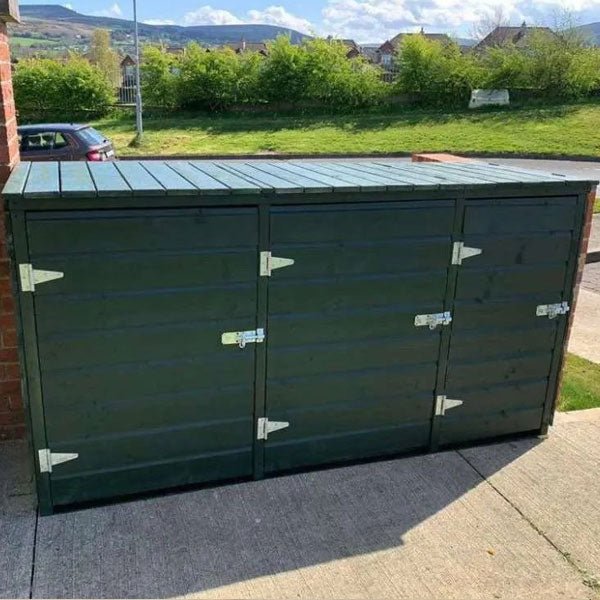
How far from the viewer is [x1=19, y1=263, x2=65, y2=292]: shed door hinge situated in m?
2.84

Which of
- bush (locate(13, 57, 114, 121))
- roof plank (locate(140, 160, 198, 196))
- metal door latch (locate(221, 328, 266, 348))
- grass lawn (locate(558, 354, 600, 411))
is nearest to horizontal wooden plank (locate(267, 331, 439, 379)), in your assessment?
metal door latch (locate(221, 328, 266, 348))

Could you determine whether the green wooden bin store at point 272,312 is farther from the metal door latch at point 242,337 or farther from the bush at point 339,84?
the bush at point 339,84

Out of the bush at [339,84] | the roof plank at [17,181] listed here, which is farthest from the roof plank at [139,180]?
the bush at [339,84]

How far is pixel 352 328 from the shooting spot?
11.6 ft

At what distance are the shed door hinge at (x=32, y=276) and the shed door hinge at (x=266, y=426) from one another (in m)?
1.34

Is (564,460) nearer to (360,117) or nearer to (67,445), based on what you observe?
(67,445)

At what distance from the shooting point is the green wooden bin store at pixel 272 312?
2984 mm

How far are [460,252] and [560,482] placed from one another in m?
1.50

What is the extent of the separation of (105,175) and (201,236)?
0.70 m

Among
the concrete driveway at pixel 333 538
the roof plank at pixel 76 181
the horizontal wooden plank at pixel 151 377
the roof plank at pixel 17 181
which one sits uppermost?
the roof plank at pixel 76 181

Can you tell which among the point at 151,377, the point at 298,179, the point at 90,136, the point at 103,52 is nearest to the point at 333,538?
the point at 151,377

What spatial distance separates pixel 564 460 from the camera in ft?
13.0

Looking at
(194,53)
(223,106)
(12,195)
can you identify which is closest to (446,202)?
(12,195)

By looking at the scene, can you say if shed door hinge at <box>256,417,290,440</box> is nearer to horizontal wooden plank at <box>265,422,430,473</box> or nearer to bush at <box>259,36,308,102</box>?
horizontal wooden plank at <box>265,422,430,473</box>
